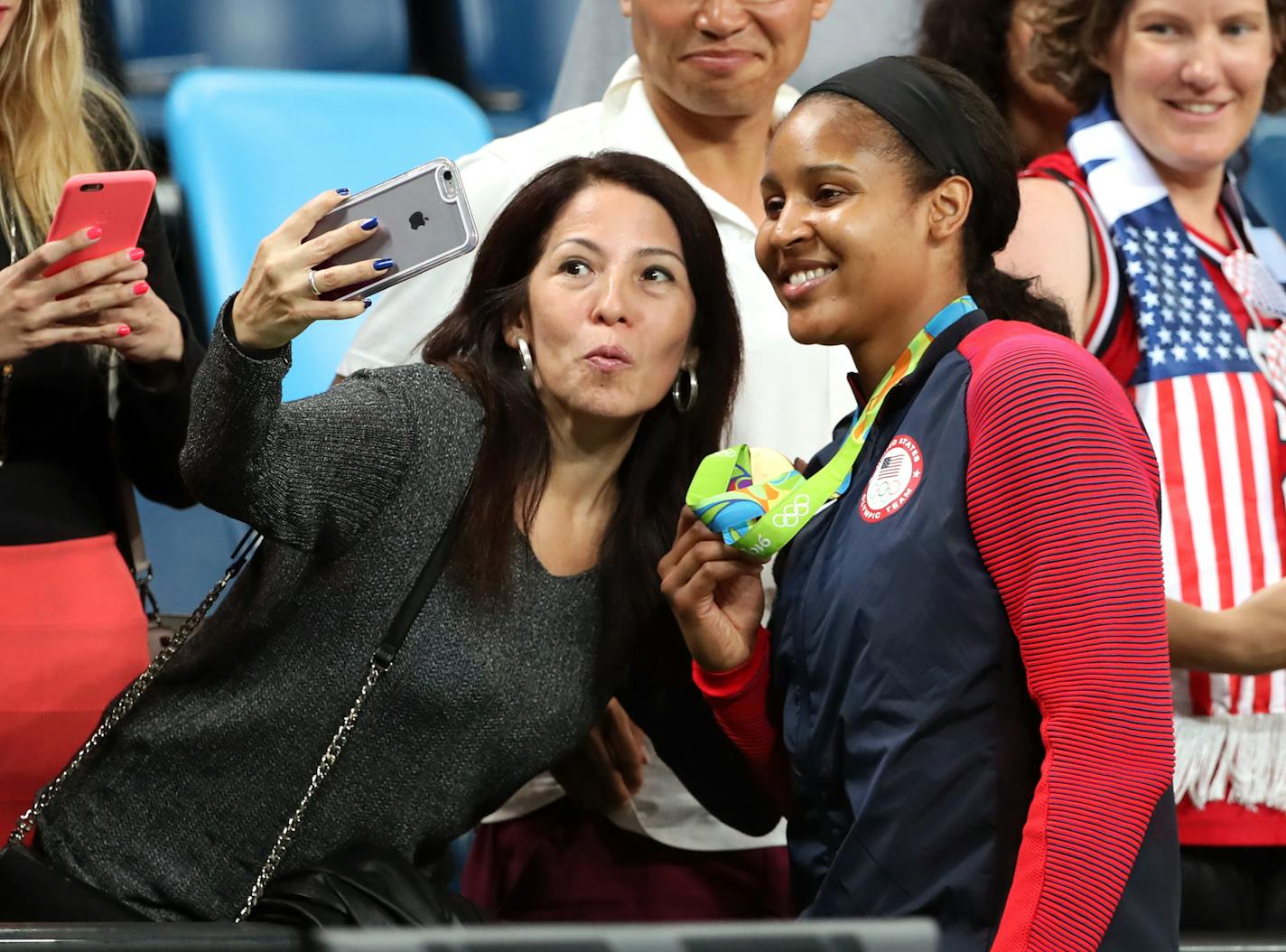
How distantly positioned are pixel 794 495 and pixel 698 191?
729 millimetres

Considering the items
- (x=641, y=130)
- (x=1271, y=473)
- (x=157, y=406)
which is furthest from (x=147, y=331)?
(x=1271, y=473)

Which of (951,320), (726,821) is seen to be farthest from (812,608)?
(726,821)

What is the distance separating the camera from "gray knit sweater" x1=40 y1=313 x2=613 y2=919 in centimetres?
145

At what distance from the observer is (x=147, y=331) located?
5.42ft

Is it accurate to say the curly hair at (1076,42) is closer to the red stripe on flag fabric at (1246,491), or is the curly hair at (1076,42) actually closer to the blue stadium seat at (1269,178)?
the red stripe on flag fabric at (1246,491)

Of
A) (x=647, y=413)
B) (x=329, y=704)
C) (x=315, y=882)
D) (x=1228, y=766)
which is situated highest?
(x=647, y=413)

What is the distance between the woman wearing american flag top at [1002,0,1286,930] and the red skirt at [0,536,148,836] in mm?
1007

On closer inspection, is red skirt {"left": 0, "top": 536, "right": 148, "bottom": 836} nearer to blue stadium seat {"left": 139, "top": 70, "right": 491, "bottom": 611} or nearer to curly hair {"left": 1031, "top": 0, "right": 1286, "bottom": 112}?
blue stadium seat {"left": 139, "top": 70, "right": 491, "bottom": 611}

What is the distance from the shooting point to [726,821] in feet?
5.44

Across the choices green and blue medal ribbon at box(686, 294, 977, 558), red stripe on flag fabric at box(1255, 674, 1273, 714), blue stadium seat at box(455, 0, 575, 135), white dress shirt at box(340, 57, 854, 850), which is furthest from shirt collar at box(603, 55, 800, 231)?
blue stadium seat at box(455, 0, 575, 135)

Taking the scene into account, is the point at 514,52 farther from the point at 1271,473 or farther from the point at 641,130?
the point at 1271,473

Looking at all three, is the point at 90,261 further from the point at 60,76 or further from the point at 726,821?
the point at 726,821

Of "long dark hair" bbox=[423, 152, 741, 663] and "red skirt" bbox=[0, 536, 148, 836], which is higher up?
"long dark hair" bbox=[423, 152, 741, 663]

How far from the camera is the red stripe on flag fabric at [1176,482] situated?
176cm
